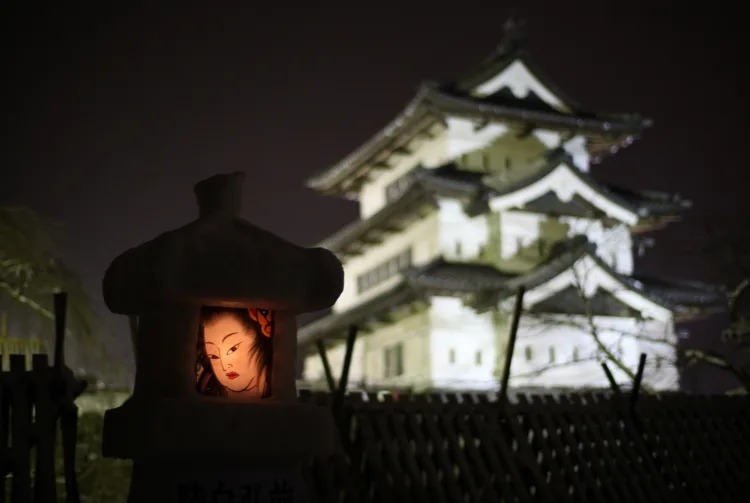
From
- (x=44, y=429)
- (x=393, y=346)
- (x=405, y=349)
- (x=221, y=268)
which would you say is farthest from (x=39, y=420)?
(x=393, y=346)

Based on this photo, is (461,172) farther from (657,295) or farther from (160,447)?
(160,447)

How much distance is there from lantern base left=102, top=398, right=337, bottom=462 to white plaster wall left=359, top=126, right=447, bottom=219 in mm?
22851

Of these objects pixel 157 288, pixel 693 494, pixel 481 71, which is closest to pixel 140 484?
pixel 157 288

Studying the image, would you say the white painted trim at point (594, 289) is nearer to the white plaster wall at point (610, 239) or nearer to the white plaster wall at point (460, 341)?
the white plaster wall at point (460, 341)

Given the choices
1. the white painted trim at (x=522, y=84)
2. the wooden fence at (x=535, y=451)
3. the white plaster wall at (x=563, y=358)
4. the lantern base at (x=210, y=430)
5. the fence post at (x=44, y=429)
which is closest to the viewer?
the lantern base at (x=210, y=430)

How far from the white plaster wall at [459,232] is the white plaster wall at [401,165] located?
2009 mm

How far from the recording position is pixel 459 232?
87.4 feet

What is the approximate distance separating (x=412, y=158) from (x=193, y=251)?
25.3 metres

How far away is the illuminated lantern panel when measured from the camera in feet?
17.4

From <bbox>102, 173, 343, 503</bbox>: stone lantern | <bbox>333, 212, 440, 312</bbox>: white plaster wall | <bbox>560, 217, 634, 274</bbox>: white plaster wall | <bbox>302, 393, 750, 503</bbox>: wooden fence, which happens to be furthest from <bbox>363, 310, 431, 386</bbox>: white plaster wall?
<bbox>102, 173, 343, 503</bbox>: stone lantern

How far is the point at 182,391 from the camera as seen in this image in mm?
5074

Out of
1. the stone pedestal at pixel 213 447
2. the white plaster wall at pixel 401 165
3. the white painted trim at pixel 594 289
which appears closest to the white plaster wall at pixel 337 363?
the white plaster wall at pixel 401 165

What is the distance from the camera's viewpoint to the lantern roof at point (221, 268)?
16.6 feet

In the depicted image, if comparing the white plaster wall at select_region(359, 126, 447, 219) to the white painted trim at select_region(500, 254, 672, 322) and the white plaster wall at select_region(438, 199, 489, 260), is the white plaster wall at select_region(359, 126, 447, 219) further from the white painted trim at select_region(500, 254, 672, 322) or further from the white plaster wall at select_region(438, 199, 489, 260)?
the white painted trim at select_region(500, 254, 672, 322)
